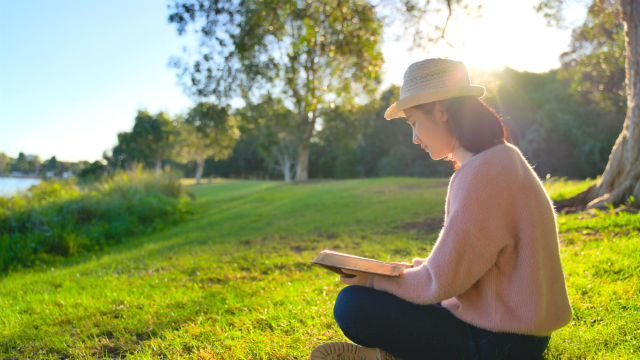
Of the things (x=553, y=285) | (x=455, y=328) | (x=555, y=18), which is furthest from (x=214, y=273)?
(x=555, y=18)

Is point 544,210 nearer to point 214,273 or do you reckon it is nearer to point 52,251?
point 214,273

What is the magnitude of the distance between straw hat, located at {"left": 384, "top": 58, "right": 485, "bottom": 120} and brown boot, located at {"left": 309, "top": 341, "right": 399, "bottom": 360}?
1256 millimetres

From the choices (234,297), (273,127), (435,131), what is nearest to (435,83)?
(435,131)

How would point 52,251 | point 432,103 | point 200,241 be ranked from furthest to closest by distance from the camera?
point 200,241 < point 52,251 < point 432,103

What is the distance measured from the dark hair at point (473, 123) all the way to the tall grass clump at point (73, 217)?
8356 millimetres

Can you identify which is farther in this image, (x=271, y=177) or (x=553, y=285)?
(x=271, y=177)

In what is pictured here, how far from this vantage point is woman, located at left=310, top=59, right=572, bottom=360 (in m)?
1.66

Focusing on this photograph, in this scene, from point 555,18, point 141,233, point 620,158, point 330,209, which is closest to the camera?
point 620,158

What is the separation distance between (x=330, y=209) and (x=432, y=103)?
1166 centimetres

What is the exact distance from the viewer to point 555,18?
989 centimetres

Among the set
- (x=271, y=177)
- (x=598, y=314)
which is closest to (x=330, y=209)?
(x=598, y=314)

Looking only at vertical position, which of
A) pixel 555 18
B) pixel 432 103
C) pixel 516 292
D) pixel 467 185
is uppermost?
pixel 555 18

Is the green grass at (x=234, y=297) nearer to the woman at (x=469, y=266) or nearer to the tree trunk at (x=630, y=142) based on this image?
the tree trunk at (x=630, y=142)

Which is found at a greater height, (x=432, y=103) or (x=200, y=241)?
(x=432, y=103)
